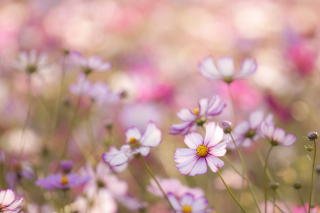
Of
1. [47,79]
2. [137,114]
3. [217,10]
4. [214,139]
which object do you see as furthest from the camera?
[217,10]

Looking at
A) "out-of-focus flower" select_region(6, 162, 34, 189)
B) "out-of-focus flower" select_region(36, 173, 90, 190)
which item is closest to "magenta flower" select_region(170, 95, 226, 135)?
"out-of-focus flower" select_region(36, 173, 90, 190)

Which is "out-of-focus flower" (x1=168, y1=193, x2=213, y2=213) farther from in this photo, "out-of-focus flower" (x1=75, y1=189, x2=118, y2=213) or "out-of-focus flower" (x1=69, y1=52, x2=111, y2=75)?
"out-of-focus flower" (x1=69, y1=52, x2=111, y2=75)

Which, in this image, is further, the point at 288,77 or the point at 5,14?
the point at 5,14

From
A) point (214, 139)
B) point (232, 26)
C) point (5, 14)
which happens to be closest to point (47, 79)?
point (5, 14)

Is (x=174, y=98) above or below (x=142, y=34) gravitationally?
below

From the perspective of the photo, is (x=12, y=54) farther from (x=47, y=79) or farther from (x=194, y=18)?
(x=194, y=18)

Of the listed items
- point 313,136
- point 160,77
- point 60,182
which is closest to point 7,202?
point 60,182
